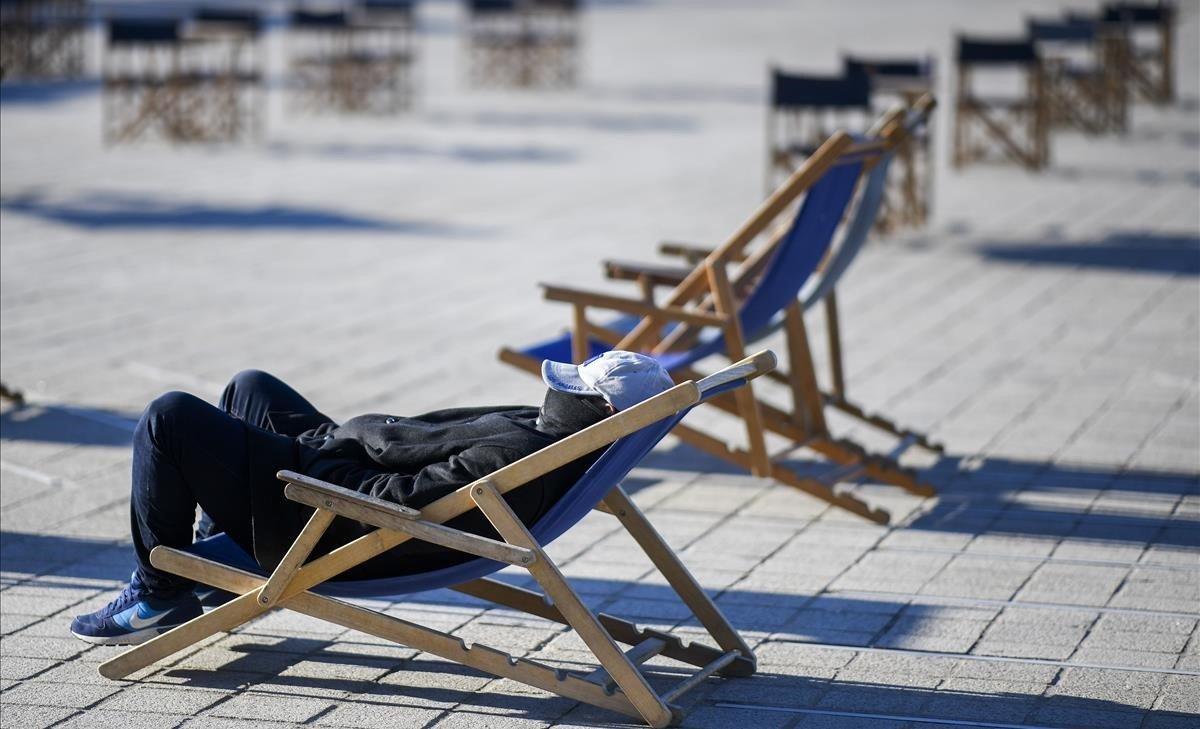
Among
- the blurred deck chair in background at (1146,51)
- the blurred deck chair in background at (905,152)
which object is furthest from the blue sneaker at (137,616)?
the blurred deck chair in background at (1146,51)

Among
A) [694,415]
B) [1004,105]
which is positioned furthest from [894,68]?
[694,415]

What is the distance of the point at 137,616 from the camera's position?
417 centimetres

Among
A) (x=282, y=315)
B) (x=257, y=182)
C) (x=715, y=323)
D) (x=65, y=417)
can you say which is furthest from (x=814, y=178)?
(x=257, y=182)

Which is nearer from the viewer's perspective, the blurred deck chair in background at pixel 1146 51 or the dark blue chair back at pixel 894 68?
the dark blue chair back at pixel 894 68

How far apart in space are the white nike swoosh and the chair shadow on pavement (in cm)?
737

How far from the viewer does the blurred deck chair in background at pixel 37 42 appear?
21344 mm

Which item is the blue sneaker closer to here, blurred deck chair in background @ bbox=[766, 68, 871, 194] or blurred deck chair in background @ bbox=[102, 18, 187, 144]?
blurred deck chair in background @ bbox=[766, 68, 871, 194]

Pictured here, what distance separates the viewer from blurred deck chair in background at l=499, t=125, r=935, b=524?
5520 mm

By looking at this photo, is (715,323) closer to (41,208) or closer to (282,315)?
(282,315)

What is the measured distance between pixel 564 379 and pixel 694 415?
10.5 feet

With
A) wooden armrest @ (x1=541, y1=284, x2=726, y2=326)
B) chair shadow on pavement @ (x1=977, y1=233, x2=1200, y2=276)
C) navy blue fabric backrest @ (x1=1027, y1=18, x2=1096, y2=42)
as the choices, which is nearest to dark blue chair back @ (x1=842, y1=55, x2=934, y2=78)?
chair shadow on pavement @ (x1=977, y1=233, x2=1200, y2=276)

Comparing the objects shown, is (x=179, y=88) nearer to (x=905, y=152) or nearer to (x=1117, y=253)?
(x=905, y=152)

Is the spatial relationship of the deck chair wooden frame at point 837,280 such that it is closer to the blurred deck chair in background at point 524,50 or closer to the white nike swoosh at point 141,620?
the white nike swoosh at point 141,620

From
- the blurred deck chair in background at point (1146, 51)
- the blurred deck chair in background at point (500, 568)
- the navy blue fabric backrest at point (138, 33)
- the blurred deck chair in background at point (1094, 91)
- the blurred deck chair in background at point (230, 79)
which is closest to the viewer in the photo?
the blurred deck chair in background at point (500, 568)
